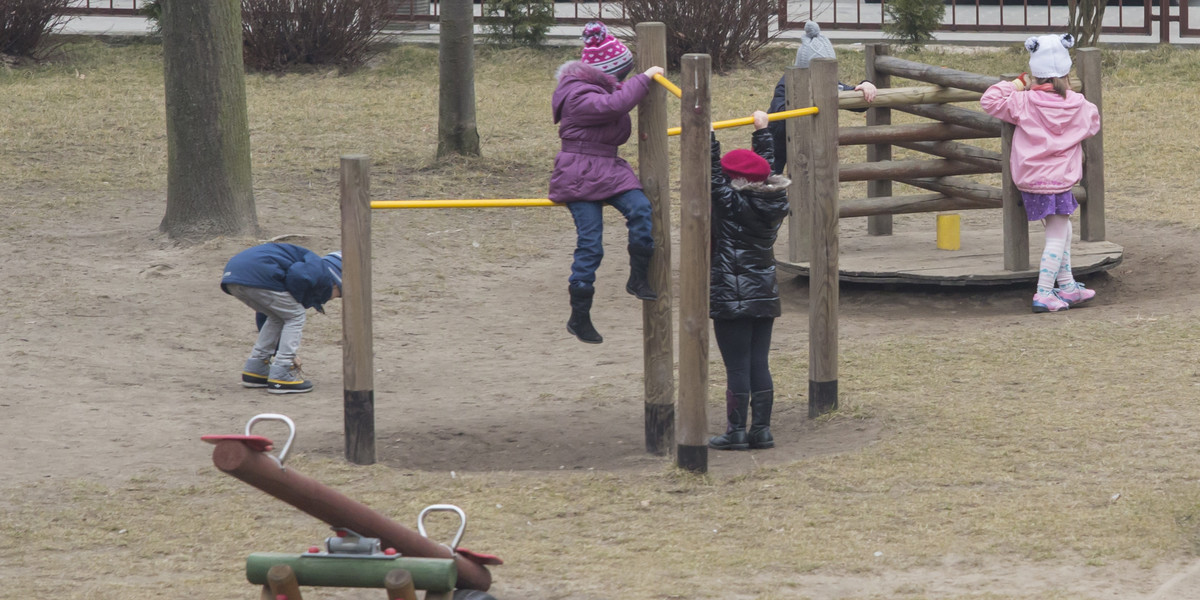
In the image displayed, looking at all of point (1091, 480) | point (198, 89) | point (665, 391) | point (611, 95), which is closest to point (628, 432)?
point (665, 391)

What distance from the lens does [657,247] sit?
19.1 feet

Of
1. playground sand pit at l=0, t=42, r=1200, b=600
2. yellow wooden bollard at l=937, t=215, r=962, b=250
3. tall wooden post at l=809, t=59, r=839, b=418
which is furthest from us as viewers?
yellow wooden bollard at l=937, t=215, r=962, b=250

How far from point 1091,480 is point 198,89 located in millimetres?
6761

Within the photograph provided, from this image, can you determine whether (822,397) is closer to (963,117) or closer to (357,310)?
(357,310)

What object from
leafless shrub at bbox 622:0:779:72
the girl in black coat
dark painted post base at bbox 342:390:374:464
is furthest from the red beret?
leafless shrub at bbox 622:0:779:72

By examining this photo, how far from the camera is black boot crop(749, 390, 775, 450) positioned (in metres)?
5.95

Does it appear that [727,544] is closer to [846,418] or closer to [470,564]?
[470,564]

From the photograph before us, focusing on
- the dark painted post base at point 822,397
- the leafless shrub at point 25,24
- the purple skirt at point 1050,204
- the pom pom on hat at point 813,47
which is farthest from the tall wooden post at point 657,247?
the leafless shrub at point 25,24

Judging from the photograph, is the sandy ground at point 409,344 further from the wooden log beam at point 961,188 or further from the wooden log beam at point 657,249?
the wooden log beam at point 961,188

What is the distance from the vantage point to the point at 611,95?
5.63 m

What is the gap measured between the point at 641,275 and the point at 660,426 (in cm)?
64

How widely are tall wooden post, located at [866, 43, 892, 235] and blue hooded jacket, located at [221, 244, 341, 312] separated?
14.5 ft

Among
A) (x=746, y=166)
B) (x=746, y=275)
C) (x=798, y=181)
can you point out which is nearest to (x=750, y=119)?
(x=746, y=166)

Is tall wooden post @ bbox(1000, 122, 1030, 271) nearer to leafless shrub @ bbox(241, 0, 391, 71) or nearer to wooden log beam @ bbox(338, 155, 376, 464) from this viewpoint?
wooden log beam @ bbox(338, 155, 376, 464)
